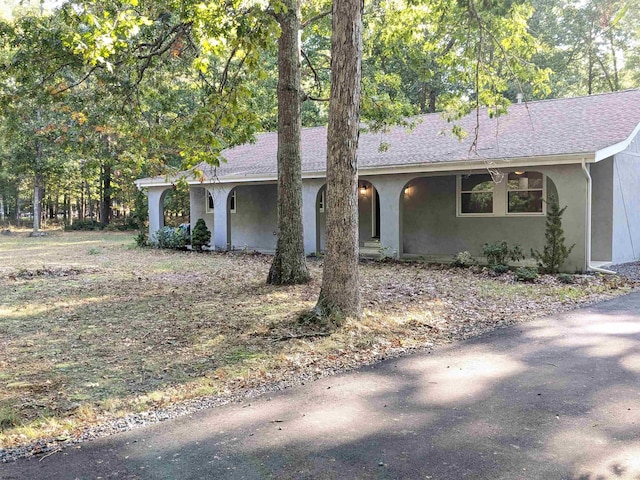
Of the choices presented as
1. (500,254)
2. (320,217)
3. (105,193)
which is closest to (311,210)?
(320,217)

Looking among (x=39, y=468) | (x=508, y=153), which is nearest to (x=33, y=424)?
(x=39, y=468)

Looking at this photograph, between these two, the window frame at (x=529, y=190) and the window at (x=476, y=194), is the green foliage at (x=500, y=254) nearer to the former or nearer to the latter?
the window frame at (x=529, y=190)

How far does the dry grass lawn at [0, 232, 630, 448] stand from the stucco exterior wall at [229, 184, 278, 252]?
6.20m

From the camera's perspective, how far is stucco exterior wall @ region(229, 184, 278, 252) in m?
19.5

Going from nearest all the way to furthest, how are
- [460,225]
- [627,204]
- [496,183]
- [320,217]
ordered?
[496,183] → [627,204] → [460,225] → [320,217]

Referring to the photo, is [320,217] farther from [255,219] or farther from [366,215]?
[255,219]

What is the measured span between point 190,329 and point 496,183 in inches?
354

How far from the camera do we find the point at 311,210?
16750 millimetres

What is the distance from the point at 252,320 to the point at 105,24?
4234 millimetres

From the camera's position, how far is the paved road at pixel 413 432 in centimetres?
338

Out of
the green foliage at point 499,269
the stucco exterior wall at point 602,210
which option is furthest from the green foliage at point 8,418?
the stucco exterior wall at point 602,210

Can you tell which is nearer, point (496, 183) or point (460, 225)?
point (496, 183)

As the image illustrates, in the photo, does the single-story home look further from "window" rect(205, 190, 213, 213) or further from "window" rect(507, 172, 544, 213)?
"window" rect(205, 190, 213, 213)

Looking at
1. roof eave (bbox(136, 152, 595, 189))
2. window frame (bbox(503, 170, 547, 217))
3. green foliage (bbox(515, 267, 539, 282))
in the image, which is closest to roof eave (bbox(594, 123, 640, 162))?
roof eave (bbox(136, 152, 595, 189))
